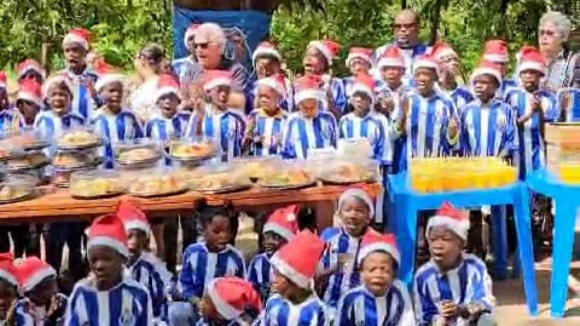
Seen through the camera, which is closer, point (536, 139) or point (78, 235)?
point (78, 235)

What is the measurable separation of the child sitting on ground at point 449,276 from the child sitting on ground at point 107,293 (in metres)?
1.37

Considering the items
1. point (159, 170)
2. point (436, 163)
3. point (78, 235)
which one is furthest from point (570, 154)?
point (78, 235)

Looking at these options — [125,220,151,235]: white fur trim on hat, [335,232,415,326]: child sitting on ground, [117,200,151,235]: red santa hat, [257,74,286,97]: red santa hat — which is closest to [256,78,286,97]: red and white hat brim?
[257,74,286,97]: red santa hat

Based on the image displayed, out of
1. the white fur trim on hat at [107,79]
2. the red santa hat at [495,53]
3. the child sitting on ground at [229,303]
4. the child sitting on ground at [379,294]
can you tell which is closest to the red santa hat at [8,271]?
the child sitting on ground at [229,303]

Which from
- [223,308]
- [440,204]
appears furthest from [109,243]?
[440,204]

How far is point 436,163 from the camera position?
6.79 m

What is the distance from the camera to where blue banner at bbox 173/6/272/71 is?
8.75 metres

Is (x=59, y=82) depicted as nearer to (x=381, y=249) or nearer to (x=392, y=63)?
(x=392, y=63)

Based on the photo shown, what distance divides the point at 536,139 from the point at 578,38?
2.22 meters

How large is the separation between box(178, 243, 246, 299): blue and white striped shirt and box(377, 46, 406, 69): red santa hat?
8.89ft

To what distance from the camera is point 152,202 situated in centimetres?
614

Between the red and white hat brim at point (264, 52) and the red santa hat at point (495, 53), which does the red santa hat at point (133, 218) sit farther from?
the red santa hat at point (495, 53)

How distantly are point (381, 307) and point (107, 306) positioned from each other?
1280mm

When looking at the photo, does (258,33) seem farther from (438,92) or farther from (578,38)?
(578,38)
